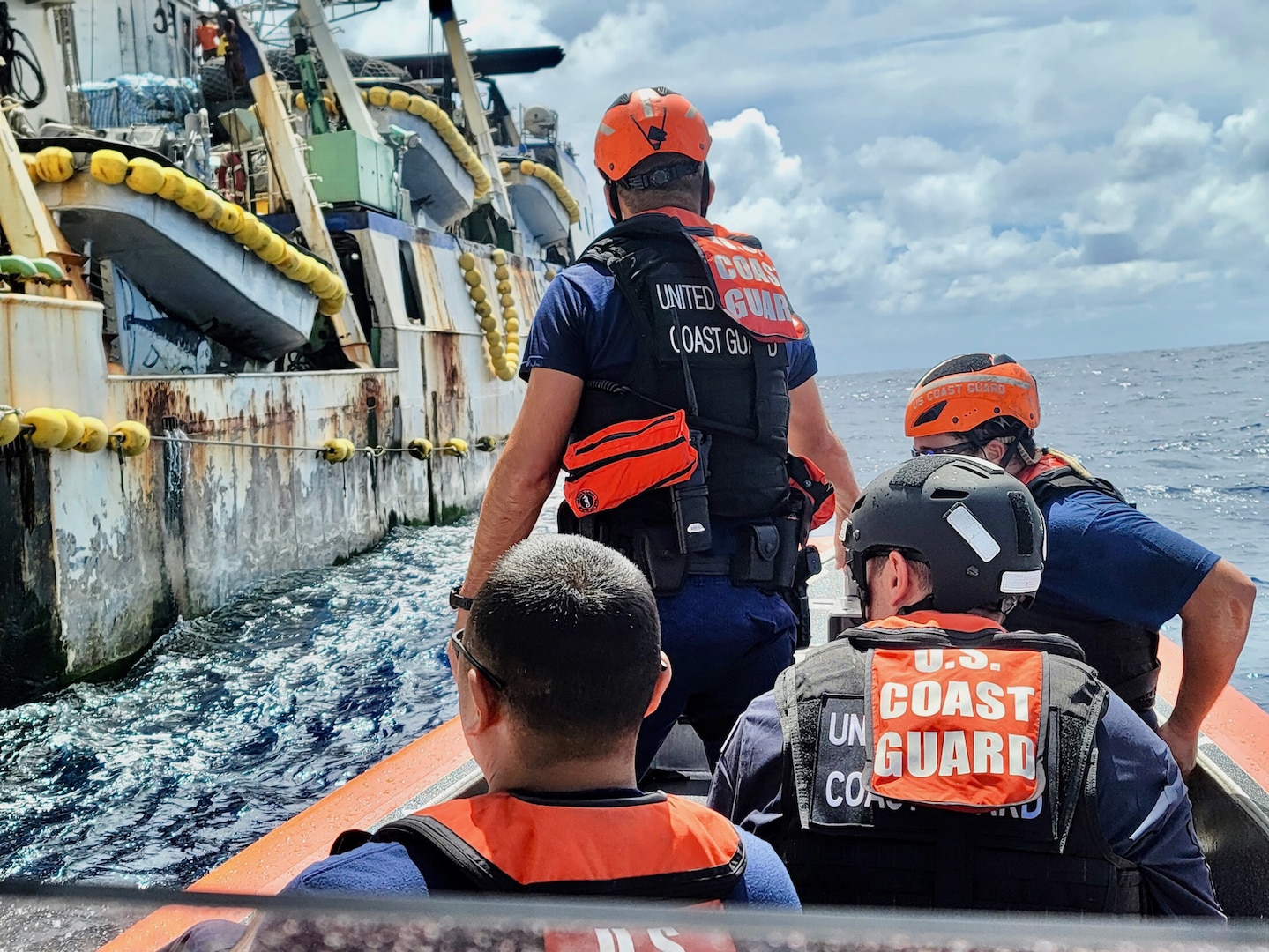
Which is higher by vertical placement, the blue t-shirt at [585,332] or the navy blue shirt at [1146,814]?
the blue t-shirt at [585,332]

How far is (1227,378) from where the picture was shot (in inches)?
1884

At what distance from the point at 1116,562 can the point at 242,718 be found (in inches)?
218

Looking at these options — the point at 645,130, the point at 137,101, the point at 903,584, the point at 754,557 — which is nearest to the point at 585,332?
the point at 645,130

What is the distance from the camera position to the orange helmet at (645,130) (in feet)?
7.86

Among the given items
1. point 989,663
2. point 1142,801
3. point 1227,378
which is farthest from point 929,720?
point 1227,378

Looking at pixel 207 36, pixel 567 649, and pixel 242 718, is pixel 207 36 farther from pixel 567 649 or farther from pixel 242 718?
pixel 567 649

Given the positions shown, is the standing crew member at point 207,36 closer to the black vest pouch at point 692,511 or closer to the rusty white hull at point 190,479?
the rusty white hull at point 190,479

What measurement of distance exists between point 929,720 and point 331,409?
10.2m

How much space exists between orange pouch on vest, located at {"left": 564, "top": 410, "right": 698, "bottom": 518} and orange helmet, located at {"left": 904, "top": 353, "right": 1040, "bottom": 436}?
3.07ft

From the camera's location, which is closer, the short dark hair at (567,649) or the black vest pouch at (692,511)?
the short dark hair at (567,649)

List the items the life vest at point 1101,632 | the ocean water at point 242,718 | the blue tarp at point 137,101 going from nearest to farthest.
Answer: the life vest at point 1101,632 < the ocean water at point 242,718 < the blue tarp at point 137,101

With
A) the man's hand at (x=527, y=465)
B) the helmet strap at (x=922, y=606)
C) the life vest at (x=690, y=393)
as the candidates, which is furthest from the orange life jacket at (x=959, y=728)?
the man's hand at (x=527, y=465)

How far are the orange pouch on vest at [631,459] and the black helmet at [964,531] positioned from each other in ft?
1.51

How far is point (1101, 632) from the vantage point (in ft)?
8.68
